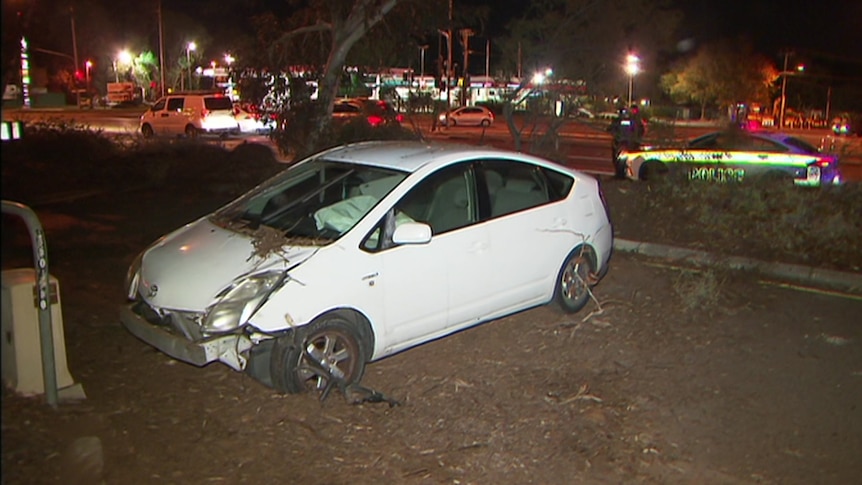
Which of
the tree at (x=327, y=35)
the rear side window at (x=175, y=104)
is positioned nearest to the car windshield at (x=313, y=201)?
the tree at (x=327, y=35)

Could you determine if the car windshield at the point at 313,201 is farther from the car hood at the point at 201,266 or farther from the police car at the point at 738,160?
the police car at the point at 738,160

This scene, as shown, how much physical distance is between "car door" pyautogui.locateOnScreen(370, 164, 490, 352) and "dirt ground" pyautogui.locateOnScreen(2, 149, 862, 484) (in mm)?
412

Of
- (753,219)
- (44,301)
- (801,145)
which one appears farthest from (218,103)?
(44,301)

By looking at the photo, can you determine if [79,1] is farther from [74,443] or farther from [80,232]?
[74,443]

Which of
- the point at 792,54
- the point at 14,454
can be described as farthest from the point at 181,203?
the point at 792,54

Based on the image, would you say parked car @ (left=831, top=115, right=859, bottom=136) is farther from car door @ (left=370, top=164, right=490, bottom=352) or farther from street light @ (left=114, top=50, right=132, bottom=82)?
street light @ (left=114, top=50, right=132, bottom=82)

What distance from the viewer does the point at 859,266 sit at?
379 inches

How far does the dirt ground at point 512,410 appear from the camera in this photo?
15.8 ft

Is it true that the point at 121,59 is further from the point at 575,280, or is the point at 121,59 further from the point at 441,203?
the point at 441,203

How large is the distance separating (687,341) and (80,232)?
24.6 ft

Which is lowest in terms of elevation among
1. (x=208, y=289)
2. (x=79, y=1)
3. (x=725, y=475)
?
(x=725, y=475)

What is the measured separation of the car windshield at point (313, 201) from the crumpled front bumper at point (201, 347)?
88 centimetres

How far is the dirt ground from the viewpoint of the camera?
4820 millimetres

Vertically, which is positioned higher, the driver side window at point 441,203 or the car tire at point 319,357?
the driver side window at point 441,203
